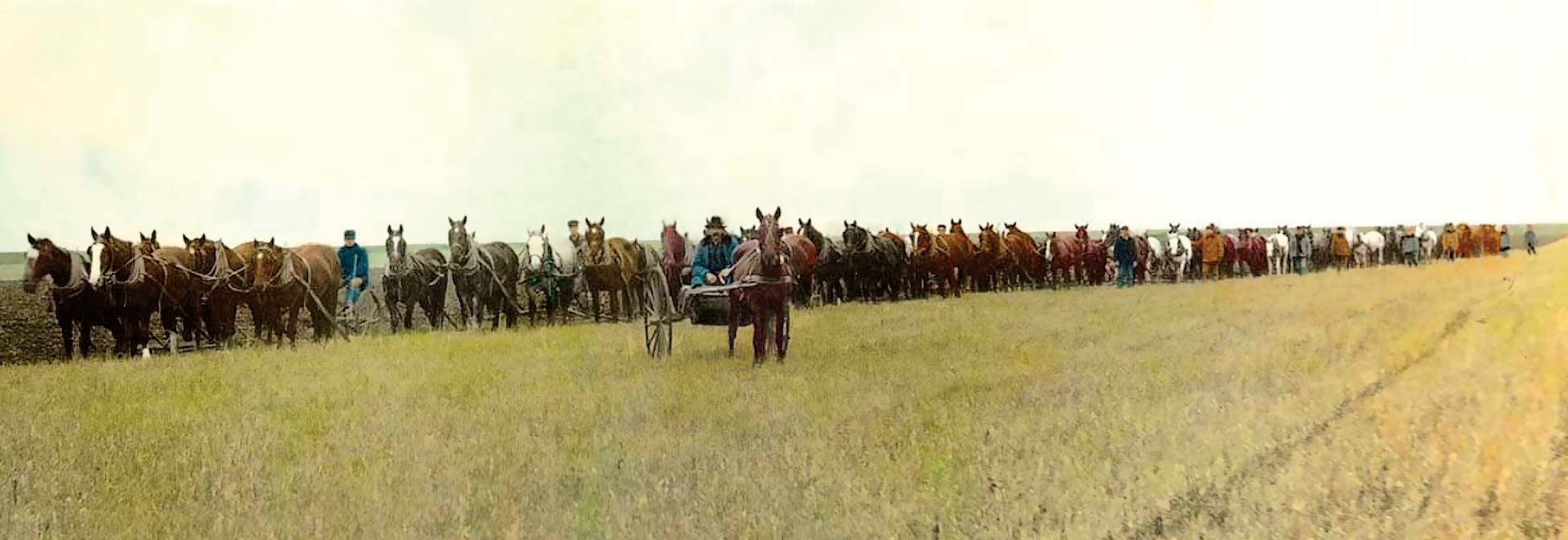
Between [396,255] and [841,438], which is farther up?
[396,255]

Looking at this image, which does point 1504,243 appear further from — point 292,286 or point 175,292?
point 175,292

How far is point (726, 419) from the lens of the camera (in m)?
6.18

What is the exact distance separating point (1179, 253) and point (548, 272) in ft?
47.0

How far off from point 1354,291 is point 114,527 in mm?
10253

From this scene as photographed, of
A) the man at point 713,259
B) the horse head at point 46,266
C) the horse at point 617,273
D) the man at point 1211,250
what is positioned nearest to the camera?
the horse head at point 46,266

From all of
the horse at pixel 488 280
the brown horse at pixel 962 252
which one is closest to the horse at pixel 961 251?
the brown horse at pixel 962 252

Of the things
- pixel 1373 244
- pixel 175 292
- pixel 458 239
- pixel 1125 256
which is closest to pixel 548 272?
pixel 458 239

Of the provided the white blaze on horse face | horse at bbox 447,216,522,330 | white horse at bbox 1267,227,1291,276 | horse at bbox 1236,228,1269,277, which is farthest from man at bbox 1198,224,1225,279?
the white blaze on horse face

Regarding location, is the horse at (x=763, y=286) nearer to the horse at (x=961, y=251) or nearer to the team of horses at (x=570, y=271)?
the team of horses at (x=570, y=271)

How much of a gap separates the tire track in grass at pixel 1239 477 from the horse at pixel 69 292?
7264 mm

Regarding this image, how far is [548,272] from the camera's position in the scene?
14203 millimetres

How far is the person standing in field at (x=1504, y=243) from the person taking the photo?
421 inches

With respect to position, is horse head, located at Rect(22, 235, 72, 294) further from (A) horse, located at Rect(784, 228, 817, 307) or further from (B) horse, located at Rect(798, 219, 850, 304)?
(B) horse, located at Rect(798, 219, 850, 304)

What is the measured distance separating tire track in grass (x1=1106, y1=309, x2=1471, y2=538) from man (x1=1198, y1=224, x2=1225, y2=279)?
13.3m
